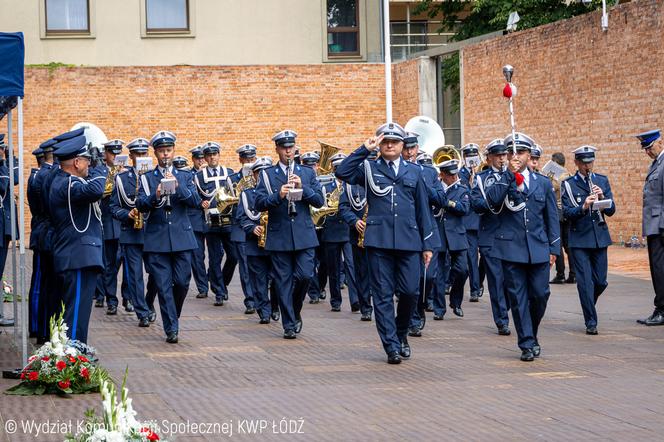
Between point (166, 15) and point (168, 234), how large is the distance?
83.5ft

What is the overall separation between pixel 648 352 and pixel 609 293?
5.62m

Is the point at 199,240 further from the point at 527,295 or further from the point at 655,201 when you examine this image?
the point at 527,295

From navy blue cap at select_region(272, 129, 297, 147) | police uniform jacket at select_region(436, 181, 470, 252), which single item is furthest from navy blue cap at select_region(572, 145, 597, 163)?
navy blue cap at select_region(272, 129, 297, 147)

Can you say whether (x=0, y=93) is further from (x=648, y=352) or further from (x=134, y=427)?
(x=648, y=352)

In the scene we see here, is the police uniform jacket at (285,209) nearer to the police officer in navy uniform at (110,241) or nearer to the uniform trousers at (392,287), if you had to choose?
the uniform trousers at (392,287)

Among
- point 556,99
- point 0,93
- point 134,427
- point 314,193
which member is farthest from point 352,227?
point 556,99

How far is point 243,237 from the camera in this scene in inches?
641

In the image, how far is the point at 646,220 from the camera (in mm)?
14047

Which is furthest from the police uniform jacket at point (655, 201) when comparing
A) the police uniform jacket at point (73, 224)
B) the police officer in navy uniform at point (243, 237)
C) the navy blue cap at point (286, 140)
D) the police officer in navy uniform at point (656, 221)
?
the police uniform jacket at point (73, 224)

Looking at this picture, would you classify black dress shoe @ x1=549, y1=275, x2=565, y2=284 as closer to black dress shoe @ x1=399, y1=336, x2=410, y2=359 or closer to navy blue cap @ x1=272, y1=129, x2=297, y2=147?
navy blue cap @ x1=272, y1=129, x2=297, y2=147

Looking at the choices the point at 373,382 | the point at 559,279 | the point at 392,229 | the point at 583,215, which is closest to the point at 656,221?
the point at 583,215

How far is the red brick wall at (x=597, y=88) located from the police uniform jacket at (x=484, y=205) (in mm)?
9423

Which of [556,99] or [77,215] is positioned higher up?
[556,99]

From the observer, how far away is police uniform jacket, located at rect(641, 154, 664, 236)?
1385 cm
